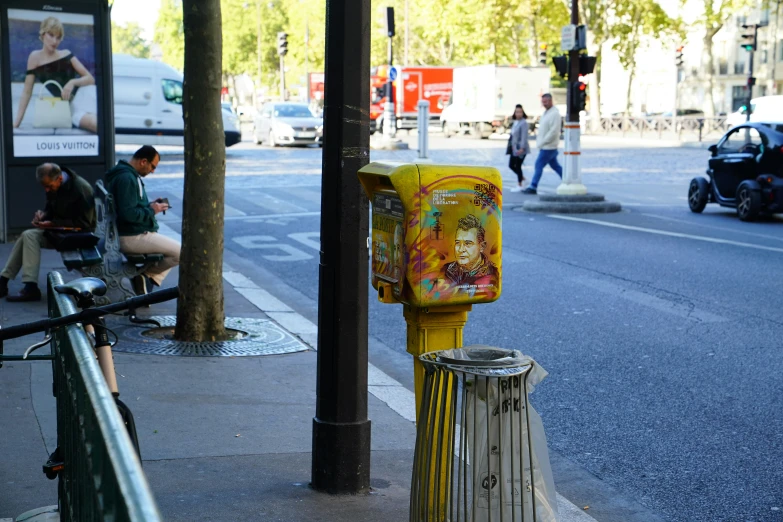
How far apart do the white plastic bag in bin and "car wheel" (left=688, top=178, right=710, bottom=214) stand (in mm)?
14946

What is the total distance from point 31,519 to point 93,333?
Answer: 70 cm

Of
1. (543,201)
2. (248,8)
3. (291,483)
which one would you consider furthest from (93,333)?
(248,8)

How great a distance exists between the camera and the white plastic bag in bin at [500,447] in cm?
328

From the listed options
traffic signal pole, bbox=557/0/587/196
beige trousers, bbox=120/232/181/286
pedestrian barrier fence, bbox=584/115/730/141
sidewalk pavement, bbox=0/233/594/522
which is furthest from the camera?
pedestrian barrier fence, bbox=584/115/730/141

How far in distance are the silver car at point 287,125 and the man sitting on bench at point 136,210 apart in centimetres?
2701

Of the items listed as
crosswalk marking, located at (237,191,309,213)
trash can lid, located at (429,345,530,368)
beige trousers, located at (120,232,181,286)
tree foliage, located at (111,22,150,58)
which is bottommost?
crosswalk marking, located at (237,191,309,213)

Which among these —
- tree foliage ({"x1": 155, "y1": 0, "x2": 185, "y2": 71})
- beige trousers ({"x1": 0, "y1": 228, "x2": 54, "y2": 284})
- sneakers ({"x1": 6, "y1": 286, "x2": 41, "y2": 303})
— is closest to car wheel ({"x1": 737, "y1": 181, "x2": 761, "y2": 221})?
beige trousers ({"x1": 0, "y1": 228, "x2": 54, "y2": 284})

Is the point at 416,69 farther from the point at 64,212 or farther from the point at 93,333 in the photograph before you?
the point at 93,333

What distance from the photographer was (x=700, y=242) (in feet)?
44.6

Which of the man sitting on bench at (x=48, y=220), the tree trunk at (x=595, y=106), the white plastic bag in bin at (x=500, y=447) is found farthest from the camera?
the tree trunk at (x=595, y=106)

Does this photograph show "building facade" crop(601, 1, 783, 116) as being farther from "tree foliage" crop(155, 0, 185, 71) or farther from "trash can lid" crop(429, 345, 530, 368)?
"trash can lid" crop(429, 345, 530, 368)

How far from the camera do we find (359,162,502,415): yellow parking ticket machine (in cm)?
367

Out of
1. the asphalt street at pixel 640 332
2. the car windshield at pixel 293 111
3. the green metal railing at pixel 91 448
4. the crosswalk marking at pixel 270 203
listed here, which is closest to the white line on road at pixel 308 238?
the asphalt street at pixel 640 332

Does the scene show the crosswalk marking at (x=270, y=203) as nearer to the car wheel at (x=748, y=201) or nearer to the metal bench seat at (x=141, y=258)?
the car wheel at (x=748, y=201)
